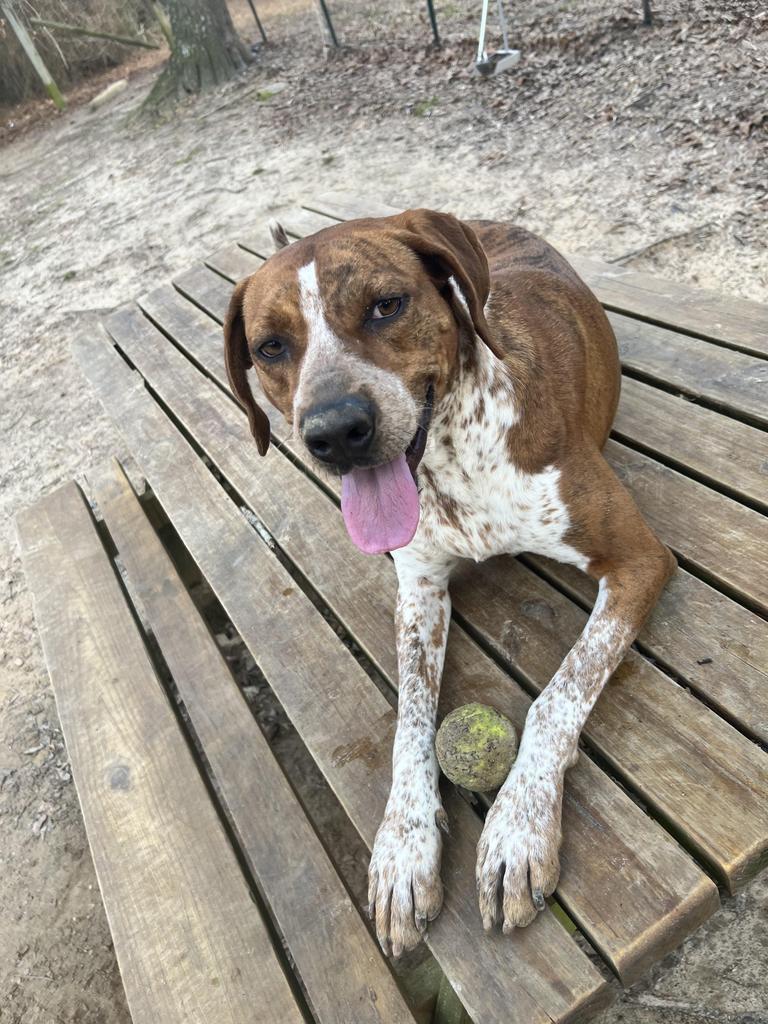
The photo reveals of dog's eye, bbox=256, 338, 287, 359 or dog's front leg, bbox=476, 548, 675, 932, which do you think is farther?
dog's eye, bbox=256, 338, 287, 359

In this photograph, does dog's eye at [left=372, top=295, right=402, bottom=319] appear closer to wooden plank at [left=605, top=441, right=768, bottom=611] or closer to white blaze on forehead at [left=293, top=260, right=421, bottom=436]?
white blaze on forehead at [left=293, top=260, right=421, bottom=436]

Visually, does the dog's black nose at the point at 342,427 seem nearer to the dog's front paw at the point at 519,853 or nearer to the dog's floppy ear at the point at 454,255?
the dog's floppy ear at the point at 454,255

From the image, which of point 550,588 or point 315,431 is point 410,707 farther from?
point 315,431

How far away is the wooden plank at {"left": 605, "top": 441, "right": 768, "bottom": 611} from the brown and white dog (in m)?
0.17

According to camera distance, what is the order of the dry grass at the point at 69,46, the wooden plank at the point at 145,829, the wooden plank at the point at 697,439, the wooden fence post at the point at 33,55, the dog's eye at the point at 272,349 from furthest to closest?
the dry grass at the point at 69,46 < the wooden fence post at the point at 33,55 < the wooden plank at the point at 697,439 < the dog's eye at the point at 272,349 < the wooden plank at the point at 145,829

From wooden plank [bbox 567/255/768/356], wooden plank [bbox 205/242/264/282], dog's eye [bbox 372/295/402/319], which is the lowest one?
wooden plank [bbox 567/255/768/356]

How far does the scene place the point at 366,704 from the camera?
2.19m

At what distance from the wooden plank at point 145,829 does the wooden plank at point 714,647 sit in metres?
1.23

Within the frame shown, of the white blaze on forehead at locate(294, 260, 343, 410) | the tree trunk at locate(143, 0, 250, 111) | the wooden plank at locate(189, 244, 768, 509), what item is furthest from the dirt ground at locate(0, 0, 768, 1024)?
the white blaze on forehead at locate(294, 260, 343, 410)

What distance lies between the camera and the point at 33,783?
121 inches

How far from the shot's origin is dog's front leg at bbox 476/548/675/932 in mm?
1604

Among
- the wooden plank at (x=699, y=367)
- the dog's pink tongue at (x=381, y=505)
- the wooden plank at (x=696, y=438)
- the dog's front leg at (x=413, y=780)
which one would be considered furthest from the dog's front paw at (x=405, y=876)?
the wooden plank at (x=699, y=367)

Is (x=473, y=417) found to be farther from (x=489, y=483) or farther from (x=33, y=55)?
(x=33, y=55)

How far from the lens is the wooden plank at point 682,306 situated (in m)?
2.87
